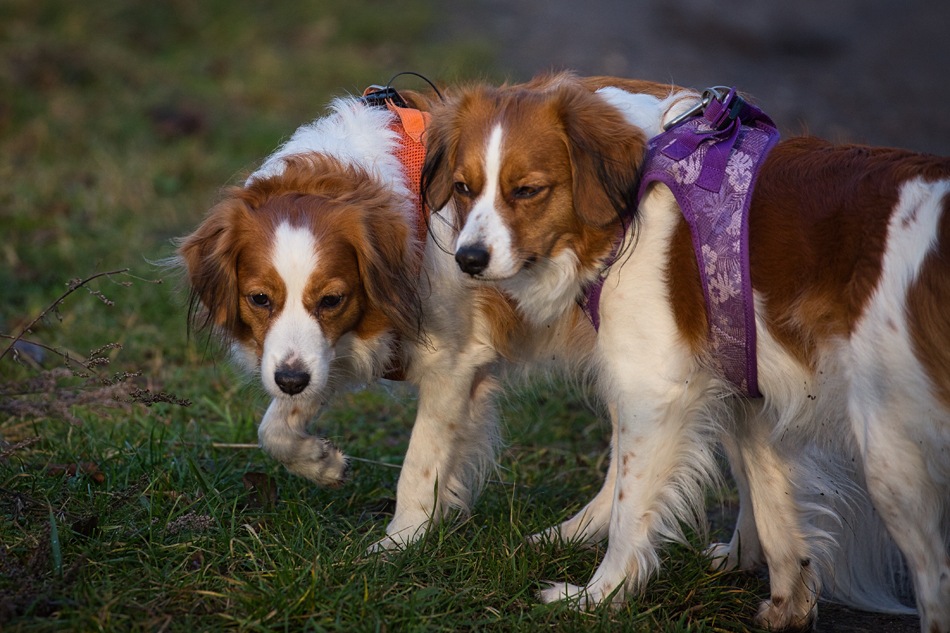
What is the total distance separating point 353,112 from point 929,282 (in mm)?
2035

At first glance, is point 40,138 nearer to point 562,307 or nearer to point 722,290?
point 562,307

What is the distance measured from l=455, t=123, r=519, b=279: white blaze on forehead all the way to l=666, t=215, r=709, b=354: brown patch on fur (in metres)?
0.46

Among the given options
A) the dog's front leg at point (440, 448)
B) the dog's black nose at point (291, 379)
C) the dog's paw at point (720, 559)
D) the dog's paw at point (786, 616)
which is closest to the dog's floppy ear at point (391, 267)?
the dog's front leg at point (440, 448)

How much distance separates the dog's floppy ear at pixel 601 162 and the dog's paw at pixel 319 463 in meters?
1.28

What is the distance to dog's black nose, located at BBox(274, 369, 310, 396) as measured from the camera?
2695 millimetres

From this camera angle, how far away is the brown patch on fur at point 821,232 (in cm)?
237

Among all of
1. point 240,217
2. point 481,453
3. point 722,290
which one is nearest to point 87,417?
point 240,217

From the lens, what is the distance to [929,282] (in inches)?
88.5

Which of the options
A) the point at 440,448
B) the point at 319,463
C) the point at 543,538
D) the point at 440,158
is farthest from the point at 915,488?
the point at 319,463

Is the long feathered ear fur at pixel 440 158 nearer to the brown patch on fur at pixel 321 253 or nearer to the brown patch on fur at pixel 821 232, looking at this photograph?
the brown patch on fur at pixel 321 253

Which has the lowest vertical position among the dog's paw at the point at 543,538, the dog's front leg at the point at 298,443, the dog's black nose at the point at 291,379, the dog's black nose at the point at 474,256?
the dog's paw at the point at 543,538

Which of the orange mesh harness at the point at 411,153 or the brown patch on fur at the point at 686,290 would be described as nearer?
the brown patch on fur at the point at 686,290

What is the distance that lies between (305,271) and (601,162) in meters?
0.95

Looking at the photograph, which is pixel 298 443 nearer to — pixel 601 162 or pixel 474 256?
pixel 474 256
